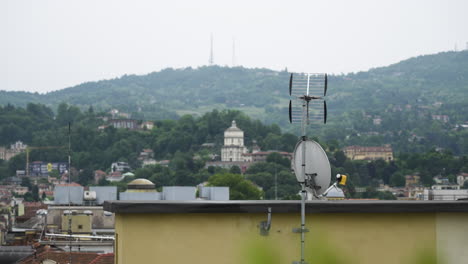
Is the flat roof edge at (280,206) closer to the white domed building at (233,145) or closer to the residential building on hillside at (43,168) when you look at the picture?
the residential building on hillside at (43,168)

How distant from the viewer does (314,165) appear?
7.21 meters

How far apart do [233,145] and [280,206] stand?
587 ft

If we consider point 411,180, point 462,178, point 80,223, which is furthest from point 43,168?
point 80,223

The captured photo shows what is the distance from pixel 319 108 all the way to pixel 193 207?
1.06m

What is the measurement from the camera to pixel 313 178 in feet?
23.8

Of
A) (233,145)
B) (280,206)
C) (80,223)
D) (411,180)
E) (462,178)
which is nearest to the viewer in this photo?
(280,206)

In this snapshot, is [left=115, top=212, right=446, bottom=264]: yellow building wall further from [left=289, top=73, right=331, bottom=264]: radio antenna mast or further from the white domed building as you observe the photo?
the white domed building

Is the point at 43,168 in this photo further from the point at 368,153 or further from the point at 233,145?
the point at 368,153

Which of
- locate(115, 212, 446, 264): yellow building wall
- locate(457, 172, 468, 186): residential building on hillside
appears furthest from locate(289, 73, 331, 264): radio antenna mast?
locate(457, 172, 468, 186): residential building on hillside

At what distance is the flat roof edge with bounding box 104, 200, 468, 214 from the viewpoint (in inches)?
258

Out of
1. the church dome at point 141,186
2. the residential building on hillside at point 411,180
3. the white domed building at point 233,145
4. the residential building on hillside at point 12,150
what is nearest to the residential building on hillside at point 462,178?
the residential building on hillside at point 411,180

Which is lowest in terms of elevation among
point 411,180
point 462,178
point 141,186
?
point 411,180

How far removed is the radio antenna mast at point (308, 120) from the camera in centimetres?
686

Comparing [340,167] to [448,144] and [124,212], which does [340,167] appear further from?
[124,212]
